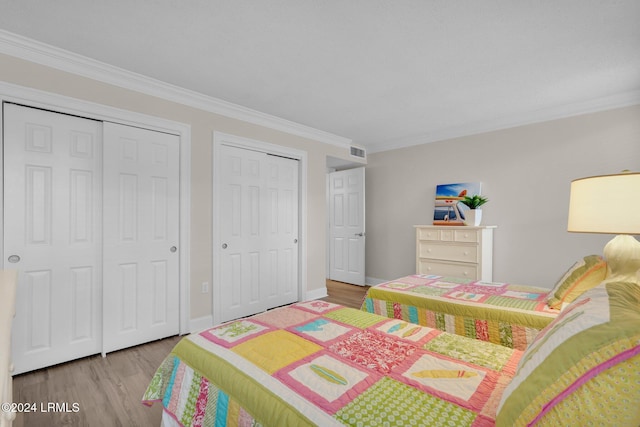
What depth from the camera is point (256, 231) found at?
3811mm

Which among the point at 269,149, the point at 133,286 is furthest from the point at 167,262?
the point at 269,149

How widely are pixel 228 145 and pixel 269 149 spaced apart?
0.55m

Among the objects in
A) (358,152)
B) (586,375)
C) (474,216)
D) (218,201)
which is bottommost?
(586,375)

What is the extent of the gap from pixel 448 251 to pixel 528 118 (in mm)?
1857

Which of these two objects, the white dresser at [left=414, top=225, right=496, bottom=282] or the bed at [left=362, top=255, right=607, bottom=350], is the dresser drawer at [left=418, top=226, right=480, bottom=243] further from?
the bed at [left=362, top=255, right=607, bottom=350]

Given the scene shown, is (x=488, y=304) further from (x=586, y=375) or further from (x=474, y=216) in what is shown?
(x=474, y=216)

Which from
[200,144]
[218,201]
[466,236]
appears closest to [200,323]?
[218,201]

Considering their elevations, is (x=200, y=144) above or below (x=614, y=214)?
above

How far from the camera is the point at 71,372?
7.68ft

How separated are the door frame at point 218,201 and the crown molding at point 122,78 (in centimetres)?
26

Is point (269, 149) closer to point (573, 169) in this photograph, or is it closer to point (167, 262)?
point (167, 262)

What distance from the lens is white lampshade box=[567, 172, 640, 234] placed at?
5.23 ft

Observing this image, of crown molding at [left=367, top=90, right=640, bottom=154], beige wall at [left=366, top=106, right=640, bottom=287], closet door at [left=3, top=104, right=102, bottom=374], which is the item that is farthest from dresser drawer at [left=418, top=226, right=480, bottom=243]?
closet door at [left=3, top=104, right=102, bottom=374]

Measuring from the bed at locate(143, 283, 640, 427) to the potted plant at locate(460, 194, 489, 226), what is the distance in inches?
105
